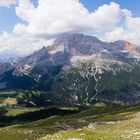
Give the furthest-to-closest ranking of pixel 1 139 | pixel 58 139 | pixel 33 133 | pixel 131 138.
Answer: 1. pixel 33 133
2. pixel 1 139
3. pixel 58 139
4. pixel 131 138

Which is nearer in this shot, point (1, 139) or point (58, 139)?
point (58, 139)

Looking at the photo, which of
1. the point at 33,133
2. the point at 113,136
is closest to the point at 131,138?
the point at 113,136

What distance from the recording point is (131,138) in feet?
153

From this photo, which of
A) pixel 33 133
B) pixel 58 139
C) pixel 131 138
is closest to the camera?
pixel 131 138

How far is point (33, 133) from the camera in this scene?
12375 cm

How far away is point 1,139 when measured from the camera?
11188cm

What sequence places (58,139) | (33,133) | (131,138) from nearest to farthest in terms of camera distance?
(131,138) < (58,139) < (33,133)

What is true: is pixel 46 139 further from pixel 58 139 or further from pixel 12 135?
pixel 12 135

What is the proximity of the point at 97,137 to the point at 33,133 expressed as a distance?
257 feet

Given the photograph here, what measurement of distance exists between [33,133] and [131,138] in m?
80.8

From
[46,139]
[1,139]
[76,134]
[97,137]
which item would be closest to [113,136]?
[97,137]

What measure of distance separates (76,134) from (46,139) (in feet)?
15.0

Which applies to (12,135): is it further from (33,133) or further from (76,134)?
(76,134)

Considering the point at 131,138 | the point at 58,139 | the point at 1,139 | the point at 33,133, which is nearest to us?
the point at 131,138
